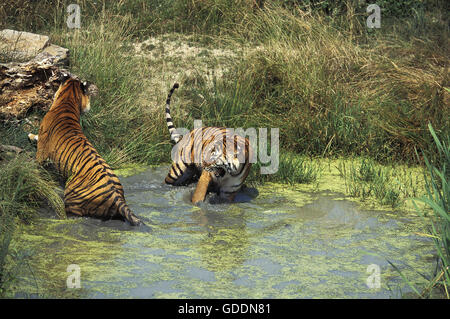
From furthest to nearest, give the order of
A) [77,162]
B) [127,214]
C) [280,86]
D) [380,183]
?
[280,86] → [380,183] → [77,162] → [127,214]

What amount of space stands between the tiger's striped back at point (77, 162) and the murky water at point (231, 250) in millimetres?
139

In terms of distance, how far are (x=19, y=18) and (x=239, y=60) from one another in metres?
3.32

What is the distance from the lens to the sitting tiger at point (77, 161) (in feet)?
16.3

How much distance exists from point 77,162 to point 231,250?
4.65ft

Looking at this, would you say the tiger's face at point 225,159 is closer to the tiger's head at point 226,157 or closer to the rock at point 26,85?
the tiger's head at point 226,157

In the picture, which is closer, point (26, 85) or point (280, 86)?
point (26, 85)

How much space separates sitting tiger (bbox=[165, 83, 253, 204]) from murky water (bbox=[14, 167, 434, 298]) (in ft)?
0.59

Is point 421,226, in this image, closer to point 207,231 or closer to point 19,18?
point 207,231

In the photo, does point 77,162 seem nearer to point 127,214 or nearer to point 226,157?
point 127,214

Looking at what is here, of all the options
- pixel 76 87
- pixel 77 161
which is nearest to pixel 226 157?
pixel 77 161

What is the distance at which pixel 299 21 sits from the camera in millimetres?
8656

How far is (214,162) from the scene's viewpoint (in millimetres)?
5676

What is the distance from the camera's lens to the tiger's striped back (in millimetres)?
4969

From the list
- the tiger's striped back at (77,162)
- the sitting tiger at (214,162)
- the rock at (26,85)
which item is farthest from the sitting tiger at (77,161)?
the rock at (26,85)
